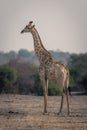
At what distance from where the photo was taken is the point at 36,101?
26.1m

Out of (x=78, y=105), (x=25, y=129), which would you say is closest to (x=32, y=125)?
(x=25, y=129)

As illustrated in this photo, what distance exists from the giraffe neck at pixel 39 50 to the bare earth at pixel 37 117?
133cm

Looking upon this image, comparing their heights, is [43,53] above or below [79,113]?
above

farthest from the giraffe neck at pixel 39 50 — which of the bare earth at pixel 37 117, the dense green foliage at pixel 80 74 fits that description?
the dense green foliage at pixel 80 74

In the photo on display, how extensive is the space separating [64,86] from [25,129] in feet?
14.6

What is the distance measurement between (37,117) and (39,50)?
2544 millimetres

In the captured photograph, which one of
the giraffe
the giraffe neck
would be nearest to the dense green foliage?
the giraffe neck

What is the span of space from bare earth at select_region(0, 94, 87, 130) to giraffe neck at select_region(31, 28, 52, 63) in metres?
1.33

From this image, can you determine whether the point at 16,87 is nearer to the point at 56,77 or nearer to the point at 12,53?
the point at 56,77

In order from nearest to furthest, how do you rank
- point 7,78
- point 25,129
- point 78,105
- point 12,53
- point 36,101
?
point 25,129 < point 78,105 < point 36,101 < point 7,78 < point 12,53

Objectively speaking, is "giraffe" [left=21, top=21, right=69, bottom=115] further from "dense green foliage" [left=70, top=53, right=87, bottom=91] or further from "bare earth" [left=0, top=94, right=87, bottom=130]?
"dense green foliage" [left=70, top=53, right=87, bottom=91]

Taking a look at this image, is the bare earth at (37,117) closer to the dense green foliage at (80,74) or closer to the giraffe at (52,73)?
the giraffe at (52,73)

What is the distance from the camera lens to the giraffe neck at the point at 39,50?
20.5 meters

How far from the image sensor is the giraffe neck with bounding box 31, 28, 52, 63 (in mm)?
20469
